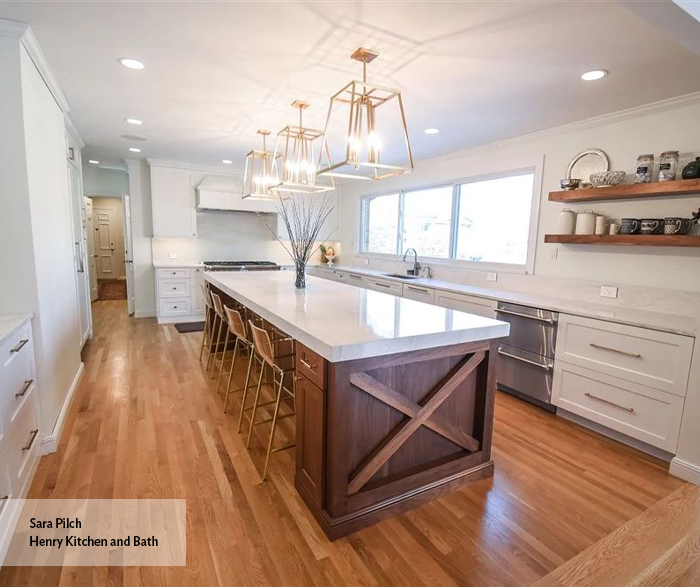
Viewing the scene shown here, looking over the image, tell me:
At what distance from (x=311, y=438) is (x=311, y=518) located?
0.40 m

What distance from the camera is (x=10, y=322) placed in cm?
201

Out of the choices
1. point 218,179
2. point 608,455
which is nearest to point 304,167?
point 608,455

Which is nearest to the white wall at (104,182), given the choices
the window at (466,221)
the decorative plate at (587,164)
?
the window at (466,221)

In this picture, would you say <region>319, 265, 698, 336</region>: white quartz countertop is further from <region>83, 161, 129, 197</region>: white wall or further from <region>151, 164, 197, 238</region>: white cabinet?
<region>83, 161, 129, 197</region>: white wall

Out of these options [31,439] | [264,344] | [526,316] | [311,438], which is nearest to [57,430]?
[31,439]

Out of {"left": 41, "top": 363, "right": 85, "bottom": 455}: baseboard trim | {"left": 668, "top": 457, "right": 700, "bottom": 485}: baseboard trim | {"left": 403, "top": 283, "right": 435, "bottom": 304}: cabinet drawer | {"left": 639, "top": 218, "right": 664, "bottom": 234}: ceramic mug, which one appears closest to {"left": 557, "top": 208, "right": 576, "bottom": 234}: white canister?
{"left": 639, "top": 218, "right": 664, "bottom": 234}: ceramic mug

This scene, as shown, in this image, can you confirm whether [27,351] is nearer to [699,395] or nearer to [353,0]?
[353,0]

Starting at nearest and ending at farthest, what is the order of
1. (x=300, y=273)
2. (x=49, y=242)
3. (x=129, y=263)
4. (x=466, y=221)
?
(x=49, y=242) → (x=300, y=273) → (x=466, y=221) → (x=129, y=263)

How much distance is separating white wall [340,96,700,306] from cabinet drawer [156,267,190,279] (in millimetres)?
4300

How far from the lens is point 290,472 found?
228 centimetres

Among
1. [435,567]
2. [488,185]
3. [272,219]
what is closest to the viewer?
[435,567]

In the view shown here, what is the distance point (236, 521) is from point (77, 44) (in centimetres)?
279

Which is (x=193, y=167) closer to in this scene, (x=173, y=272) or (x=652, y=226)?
(x=173, y=272)

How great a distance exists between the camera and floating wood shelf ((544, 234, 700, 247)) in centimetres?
256
